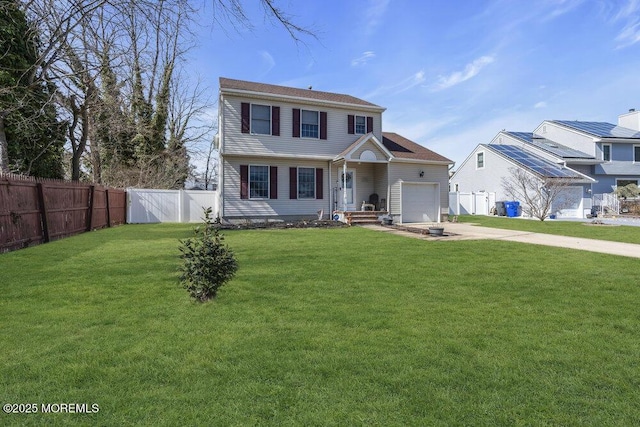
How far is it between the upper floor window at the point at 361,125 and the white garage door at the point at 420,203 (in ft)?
11.3

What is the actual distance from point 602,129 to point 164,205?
34.0 m

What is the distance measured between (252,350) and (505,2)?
1297 centimetres

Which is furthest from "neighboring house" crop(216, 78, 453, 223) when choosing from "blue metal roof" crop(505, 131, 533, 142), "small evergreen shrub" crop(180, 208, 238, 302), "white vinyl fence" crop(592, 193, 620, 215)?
"blue metal roof" crop(505, 131, 533, 142)

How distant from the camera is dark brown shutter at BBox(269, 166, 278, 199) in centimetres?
1576

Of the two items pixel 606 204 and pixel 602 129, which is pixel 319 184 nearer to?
pixel 606 204

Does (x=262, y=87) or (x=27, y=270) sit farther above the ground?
(x=262, y=87)

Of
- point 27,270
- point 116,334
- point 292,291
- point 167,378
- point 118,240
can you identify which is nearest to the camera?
point 167,378

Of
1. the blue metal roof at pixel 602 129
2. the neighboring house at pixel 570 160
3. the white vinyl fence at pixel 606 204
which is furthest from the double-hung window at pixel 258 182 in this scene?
the blue metal roof at pixel 602 129

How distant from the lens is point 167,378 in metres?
2.51

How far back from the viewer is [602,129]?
28.7 metres

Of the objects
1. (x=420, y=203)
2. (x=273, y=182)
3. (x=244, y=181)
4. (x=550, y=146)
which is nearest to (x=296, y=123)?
(x=273, y=182)

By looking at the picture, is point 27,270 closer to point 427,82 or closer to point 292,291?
point 292,291

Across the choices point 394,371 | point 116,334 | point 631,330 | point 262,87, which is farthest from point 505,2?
point 116,334

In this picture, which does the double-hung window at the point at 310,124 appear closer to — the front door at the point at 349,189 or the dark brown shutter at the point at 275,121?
the dark brown shutter at the point at 275,121
